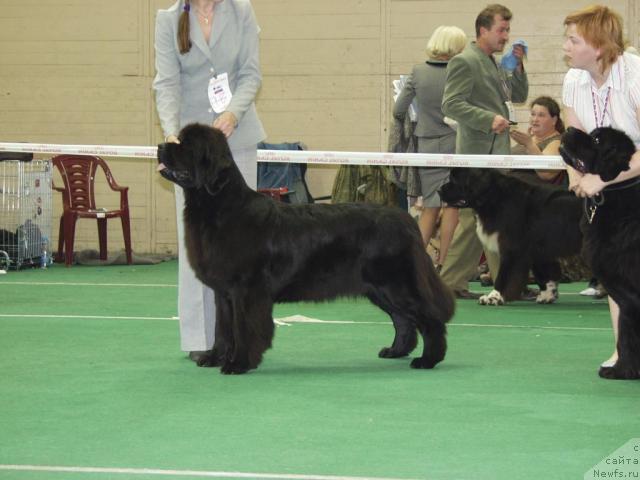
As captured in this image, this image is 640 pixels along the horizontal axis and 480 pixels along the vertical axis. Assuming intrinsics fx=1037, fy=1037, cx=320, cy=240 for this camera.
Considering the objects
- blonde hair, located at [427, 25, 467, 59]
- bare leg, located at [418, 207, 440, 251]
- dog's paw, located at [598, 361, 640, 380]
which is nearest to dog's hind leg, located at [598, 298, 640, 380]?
dog's paw, located at [598, 361, 640, 380]

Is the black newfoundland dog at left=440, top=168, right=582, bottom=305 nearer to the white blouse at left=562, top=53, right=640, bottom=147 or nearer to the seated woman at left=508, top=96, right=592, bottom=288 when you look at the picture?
the seated woman at left=508, top=96, right=592, bottom=288

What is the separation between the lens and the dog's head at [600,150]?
13.7 feet

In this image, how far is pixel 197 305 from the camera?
5.06 meters

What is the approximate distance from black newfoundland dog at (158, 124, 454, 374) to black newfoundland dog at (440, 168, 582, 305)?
9.01ft

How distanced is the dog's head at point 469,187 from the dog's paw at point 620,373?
3207 mm

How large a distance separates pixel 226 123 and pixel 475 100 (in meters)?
3.27

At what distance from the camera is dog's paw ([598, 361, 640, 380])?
438 centimetres

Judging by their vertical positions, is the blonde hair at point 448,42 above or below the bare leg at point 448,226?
above

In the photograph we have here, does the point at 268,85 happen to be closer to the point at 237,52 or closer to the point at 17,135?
the point at 17,135

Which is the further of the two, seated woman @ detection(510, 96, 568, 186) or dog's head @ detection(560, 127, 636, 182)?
seated woman @ detection(510, 96, 568, 186)

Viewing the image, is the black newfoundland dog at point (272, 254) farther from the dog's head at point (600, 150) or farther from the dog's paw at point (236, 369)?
the dog's head at point (600, 150)

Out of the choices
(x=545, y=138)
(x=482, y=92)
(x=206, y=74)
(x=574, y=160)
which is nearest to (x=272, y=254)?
(x=206, y=74)

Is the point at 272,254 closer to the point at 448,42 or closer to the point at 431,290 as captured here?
the point at 431,290

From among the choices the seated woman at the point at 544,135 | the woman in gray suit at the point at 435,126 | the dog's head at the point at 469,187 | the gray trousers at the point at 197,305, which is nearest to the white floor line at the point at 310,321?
the gray trousers at the point at 197,305
